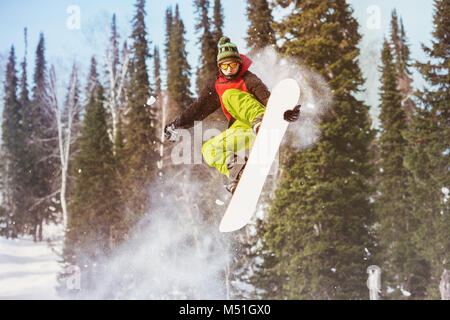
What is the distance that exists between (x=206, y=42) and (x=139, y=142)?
361cm

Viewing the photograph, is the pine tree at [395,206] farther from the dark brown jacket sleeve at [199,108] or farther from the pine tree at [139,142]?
the dark brown jacket sleeve at [199,108]

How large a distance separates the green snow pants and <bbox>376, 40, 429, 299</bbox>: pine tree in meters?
9.38

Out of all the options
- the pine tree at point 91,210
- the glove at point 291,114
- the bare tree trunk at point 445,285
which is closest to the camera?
the glove at point 291,114

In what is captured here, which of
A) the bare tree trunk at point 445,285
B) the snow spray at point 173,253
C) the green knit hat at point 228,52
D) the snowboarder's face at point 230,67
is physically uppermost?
the green knit hat at point 228,52

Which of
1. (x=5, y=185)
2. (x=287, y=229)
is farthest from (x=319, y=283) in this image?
(x=5, y=185)

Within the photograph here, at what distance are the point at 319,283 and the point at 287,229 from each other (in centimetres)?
144

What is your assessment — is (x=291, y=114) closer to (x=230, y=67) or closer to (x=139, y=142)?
(x=230, y=67)

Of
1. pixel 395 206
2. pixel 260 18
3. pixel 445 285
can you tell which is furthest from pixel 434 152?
pixel 260 18

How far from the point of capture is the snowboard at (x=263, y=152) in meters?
3.24

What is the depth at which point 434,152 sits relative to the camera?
10609 millimetres

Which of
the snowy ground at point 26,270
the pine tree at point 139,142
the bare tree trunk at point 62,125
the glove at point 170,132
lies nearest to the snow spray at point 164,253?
the pine tree at point 139,142

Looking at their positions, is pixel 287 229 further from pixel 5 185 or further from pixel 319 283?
pixel 5 185

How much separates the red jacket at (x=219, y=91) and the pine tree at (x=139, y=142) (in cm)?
793

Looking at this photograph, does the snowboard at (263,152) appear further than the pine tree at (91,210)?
No
